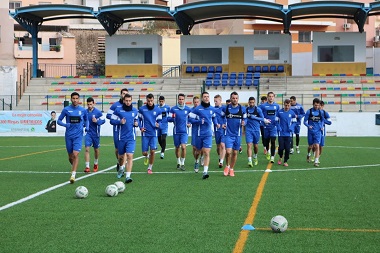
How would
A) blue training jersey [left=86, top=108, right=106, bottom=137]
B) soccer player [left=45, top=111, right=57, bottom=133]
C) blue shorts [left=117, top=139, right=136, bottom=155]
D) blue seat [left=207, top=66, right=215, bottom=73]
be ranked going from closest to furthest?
blue shorts [left=117, top=139, right=136, bottom=155]
blue training jersey [left=86, top=108, right=106, bottom=137]
soccer player [left=45, top=111, right=57, bottom=133]
blue seat [left=207, top=66, right=215, bottom=73]

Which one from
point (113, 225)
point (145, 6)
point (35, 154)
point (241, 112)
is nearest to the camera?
point (113, 225)

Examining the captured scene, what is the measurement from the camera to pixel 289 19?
174 feet

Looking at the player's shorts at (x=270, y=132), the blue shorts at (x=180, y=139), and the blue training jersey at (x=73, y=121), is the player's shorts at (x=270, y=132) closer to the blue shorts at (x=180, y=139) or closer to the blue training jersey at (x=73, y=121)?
the blue shorts at (x=180, y=139)

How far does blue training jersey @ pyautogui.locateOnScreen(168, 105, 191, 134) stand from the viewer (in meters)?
21.1

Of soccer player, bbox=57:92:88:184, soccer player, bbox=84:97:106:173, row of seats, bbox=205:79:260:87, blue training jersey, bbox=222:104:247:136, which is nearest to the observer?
soccer player, bbox=57:92:88:184

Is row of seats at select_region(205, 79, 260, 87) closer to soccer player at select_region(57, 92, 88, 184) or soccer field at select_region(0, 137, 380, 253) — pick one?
soccer field at select_region(0, 137, 380, 253)

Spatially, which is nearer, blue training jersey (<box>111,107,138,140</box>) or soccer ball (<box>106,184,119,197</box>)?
soccer ball (<box>106,184,119,197</box>)

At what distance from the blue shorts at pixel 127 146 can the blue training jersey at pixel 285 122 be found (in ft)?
20.7

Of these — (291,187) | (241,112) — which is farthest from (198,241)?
(241,112)

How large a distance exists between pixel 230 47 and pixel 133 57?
743 centimetres

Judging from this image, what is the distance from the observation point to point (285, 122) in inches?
875

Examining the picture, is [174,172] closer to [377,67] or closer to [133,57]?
[133,57]

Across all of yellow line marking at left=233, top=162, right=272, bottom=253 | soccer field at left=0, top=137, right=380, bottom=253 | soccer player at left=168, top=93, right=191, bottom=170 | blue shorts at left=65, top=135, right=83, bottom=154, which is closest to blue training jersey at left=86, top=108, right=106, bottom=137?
soccer field at left=0, top=137, right=380, bottom=253

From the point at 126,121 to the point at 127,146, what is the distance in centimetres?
60
